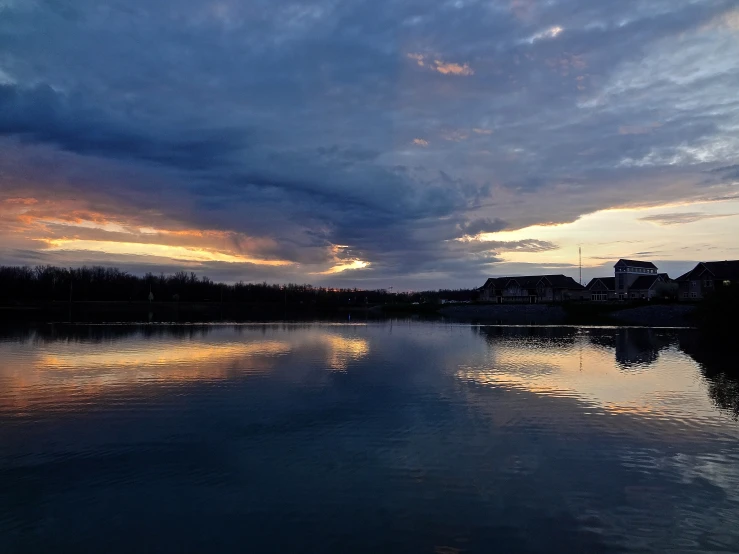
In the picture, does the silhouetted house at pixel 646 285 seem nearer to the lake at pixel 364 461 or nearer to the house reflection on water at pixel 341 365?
the house reflection on water at pixel 341 365

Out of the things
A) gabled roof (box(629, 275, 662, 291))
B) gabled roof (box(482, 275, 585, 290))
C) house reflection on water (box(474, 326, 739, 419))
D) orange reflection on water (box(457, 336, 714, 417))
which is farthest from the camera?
gabled roof (box(482, 275, 585, 290))

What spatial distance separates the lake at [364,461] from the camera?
8.88m

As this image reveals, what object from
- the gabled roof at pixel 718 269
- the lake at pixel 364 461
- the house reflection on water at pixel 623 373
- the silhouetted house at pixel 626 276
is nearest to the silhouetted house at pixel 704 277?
the gabled roof at pixel 718 269

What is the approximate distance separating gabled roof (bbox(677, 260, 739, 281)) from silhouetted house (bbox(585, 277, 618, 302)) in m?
21.7

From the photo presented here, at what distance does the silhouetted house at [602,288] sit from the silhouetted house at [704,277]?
17.9 m

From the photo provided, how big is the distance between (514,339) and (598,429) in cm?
3020

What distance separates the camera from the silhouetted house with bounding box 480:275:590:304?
119 metres

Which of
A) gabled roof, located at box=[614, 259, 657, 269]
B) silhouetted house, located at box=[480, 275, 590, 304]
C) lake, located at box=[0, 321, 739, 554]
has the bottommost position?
lake, located at box=[0, 321, 739, 554]

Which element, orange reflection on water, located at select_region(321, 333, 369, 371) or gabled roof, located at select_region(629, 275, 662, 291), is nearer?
orange reflection on water, located at select_region(321, 333, 369, 371)

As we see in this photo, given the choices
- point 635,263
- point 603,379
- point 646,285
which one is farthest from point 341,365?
point 635,263

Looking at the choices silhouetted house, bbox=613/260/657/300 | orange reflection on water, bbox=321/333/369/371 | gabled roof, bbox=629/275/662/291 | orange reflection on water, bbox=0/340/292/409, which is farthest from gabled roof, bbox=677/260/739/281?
orange reflection on water, bbox=0/340/292/409

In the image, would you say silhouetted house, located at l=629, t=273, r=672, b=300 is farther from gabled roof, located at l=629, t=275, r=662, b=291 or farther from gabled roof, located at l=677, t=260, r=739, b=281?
gabled roof, located at l=677, t=260, r=739, b=281

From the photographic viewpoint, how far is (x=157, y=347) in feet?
115

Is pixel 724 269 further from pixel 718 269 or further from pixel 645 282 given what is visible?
pixel 645 282
